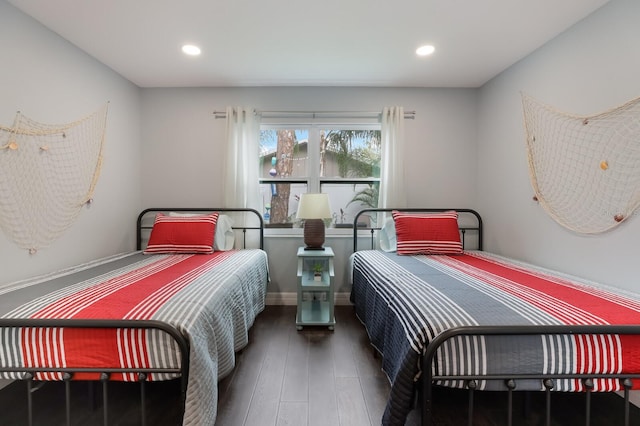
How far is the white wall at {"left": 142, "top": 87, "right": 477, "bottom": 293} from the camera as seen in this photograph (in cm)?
323

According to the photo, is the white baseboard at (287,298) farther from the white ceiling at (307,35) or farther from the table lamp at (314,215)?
the white ceiling at (307,35)

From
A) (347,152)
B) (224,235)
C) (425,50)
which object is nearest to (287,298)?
(224,235)

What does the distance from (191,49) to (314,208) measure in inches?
63.4

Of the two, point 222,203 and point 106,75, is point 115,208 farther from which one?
point 106,75

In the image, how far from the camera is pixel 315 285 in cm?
262

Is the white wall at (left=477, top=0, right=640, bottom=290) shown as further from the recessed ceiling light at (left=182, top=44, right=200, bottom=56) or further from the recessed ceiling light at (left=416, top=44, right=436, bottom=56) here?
the recessed ceiling light at (left=182, top=44, right=200, bottom=56)

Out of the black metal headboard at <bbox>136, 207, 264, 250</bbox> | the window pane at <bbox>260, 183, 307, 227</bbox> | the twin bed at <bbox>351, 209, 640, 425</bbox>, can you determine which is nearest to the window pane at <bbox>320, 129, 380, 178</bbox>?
the window pane at <bbox>260, 183, 307, 227</bbox>

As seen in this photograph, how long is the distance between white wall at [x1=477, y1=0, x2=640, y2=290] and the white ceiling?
15 cm

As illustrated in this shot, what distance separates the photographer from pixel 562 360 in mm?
1141

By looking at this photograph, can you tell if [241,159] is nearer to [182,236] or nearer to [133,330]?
[182,236]

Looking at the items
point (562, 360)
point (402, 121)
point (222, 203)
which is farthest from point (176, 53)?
point (562, 360)

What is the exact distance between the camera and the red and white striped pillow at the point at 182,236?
274cm

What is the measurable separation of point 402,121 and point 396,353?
2.43 meters

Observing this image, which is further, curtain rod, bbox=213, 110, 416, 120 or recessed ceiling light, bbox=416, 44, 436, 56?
curtain rod, bbox=213, 110, 416, 120
